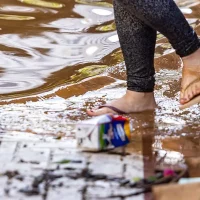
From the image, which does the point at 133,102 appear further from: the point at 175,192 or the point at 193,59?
the point at 175,192

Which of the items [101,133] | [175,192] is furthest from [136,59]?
[175,192]

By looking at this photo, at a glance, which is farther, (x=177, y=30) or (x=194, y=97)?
(x=194, y=97)

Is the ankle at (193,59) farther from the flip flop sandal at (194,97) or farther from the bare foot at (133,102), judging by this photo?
the bare foot at (133,102)

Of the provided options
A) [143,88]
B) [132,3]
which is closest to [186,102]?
[143,88]

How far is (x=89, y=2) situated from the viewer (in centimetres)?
590

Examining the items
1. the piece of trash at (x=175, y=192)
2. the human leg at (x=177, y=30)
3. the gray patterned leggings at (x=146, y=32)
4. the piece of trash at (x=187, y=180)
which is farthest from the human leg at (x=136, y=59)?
the piece of trash at (x=175, y=192)

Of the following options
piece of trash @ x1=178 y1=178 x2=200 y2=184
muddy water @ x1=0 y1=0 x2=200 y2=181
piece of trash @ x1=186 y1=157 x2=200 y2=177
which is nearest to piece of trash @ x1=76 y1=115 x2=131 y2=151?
muddy water @ x1=0 y1=0 x2=200 y2=181

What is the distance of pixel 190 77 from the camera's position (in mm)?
3330

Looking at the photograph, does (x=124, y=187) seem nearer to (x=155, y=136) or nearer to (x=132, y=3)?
(x=155, y=136)

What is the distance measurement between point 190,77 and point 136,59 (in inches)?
11.2

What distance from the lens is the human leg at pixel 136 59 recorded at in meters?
3.28

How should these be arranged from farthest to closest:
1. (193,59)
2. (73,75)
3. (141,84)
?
(73,75) < (141,84) < (193,59)

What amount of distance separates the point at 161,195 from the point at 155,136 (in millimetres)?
834

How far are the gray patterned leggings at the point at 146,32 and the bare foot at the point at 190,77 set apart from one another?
0.04m
